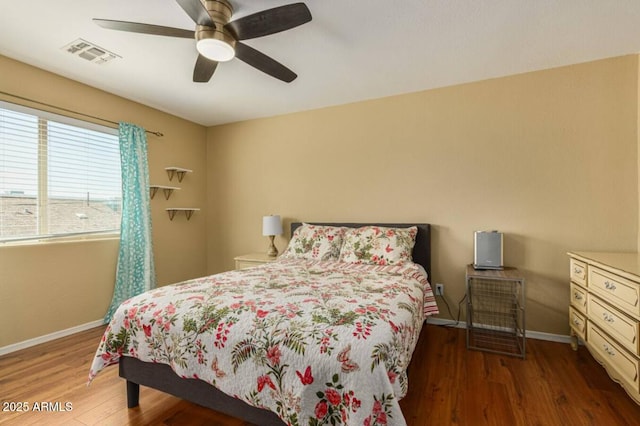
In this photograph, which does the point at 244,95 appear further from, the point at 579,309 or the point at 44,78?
the point at 579,309

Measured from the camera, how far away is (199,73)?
2.24 m

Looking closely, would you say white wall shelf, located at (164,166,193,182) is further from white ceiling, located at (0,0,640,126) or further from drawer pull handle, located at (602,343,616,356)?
drawer pull handle, located at (602,343,616,356)


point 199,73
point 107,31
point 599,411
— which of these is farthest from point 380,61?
point 599,411

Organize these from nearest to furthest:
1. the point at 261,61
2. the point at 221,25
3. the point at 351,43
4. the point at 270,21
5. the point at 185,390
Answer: the point at 185,390
the point at 270,21
the point at 221,25
the point at 261,61
the point at 351,43

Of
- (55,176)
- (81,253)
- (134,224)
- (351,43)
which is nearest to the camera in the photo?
(351,43)

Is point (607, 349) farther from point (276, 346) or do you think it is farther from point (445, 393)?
point (276, 346)

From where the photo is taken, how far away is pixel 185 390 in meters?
1.59

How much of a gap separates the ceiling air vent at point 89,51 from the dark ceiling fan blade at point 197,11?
1213mm

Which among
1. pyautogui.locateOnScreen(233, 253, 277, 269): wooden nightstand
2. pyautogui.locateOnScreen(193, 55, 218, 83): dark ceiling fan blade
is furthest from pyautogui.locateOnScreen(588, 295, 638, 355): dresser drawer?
pyautogui.locateOnScreen(193, 55, 218, 83): dark ceiling fan blade

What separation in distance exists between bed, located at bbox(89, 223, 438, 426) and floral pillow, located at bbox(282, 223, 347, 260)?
0.83 m

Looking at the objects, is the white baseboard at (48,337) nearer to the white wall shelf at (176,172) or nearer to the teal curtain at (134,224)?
the teal curtain at (134,224)

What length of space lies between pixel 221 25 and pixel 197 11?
0.17 meters

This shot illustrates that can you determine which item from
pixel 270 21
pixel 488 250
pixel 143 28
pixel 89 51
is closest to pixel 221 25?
pixel 270 21

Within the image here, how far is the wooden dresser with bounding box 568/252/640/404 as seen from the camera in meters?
1.64
